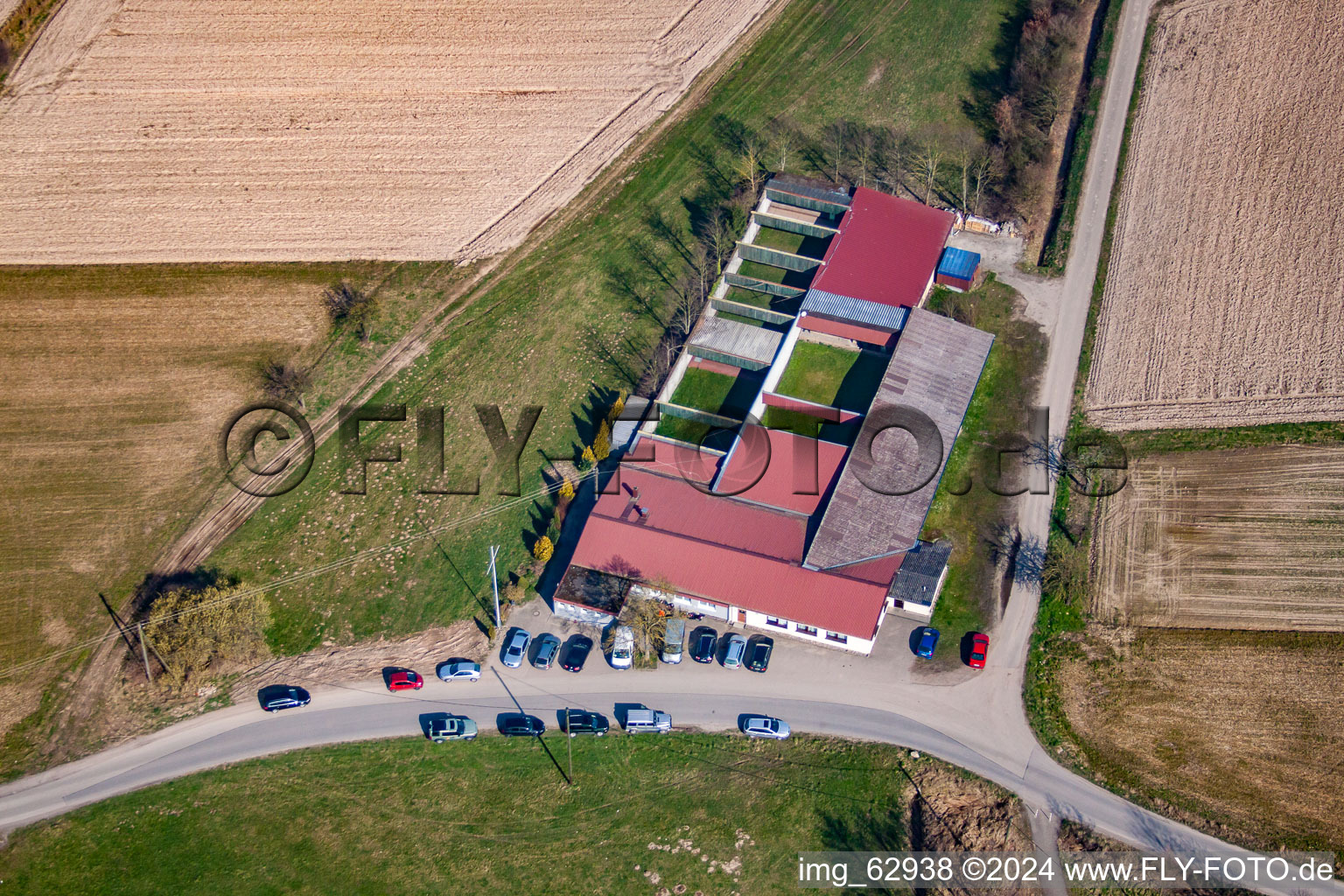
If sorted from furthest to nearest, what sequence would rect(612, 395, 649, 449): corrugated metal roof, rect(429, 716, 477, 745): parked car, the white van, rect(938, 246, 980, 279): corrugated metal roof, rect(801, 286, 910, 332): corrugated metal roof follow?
1. rect(938, 246, 980, 279): corrugated metal roof
2. rect(801, 286, 910, 332): corrugated metal roof
3. rect(612, 395, 649, 449): corrugated metal roof
4. rect(429, 716, 477, 745): parked car
5. the white van

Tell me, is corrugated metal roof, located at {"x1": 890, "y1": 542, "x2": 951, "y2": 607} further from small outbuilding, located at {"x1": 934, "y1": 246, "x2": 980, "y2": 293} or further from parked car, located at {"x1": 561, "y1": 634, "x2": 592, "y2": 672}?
small outbuilding, located at {"x1": 934, "y1": 246, "x2": 980, "y2": 293}

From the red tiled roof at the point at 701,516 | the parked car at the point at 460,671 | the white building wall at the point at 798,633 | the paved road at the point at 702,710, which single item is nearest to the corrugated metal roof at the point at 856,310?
the red tiled roof at the point at 701,516

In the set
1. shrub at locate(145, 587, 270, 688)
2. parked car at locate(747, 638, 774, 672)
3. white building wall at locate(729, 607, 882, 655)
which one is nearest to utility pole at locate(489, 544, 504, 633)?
white building wall at locate(729, 607, 882, 655)

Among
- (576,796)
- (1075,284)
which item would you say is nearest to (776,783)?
(576,796)

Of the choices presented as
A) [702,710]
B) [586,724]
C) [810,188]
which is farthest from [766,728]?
[810,188]

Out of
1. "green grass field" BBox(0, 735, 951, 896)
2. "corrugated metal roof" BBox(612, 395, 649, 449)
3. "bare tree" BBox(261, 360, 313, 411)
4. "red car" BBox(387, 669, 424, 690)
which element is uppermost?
"corrugated metal roof" BBox(612, 395, 649, 449)

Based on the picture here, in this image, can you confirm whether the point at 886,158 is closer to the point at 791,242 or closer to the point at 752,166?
the point at 752,166

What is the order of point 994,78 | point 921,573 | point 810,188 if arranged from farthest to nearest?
1. point 994,78
2. point 810,188
3. point 921,573
